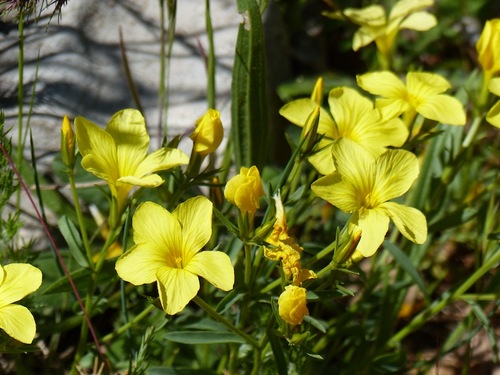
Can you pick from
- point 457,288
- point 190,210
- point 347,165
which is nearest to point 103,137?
point 190,210

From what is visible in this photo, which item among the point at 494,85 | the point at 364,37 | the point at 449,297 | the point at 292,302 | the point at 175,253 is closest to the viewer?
the point at 292,302

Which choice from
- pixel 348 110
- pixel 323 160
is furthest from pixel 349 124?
pixel 323 160

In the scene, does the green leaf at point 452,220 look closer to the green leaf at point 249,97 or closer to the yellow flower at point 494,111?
the yellow flower at point 494,111

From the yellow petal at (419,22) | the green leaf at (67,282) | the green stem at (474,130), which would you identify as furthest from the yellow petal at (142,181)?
the yellow petal at (419,22)

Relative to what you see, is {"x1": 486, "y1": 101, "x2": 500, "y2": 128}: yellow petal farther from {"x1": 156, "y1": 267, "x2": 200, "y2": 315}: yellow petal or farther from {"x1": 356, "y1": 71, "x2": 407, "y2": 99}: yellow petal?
{"x1": 156, "y1": 267, "x2": 200, "y2": 315}: yellow petal

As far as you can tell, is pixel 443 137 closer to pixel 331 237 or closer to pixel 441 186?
pixel 441 186

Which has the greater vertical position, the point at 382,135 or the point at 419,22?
the point at 419,22

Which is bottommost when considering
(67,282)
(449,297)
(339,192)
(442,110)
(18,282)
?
(449,297)

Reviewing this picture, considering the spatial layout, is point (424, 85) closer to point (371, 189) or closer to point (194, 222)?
point (371, 189)
